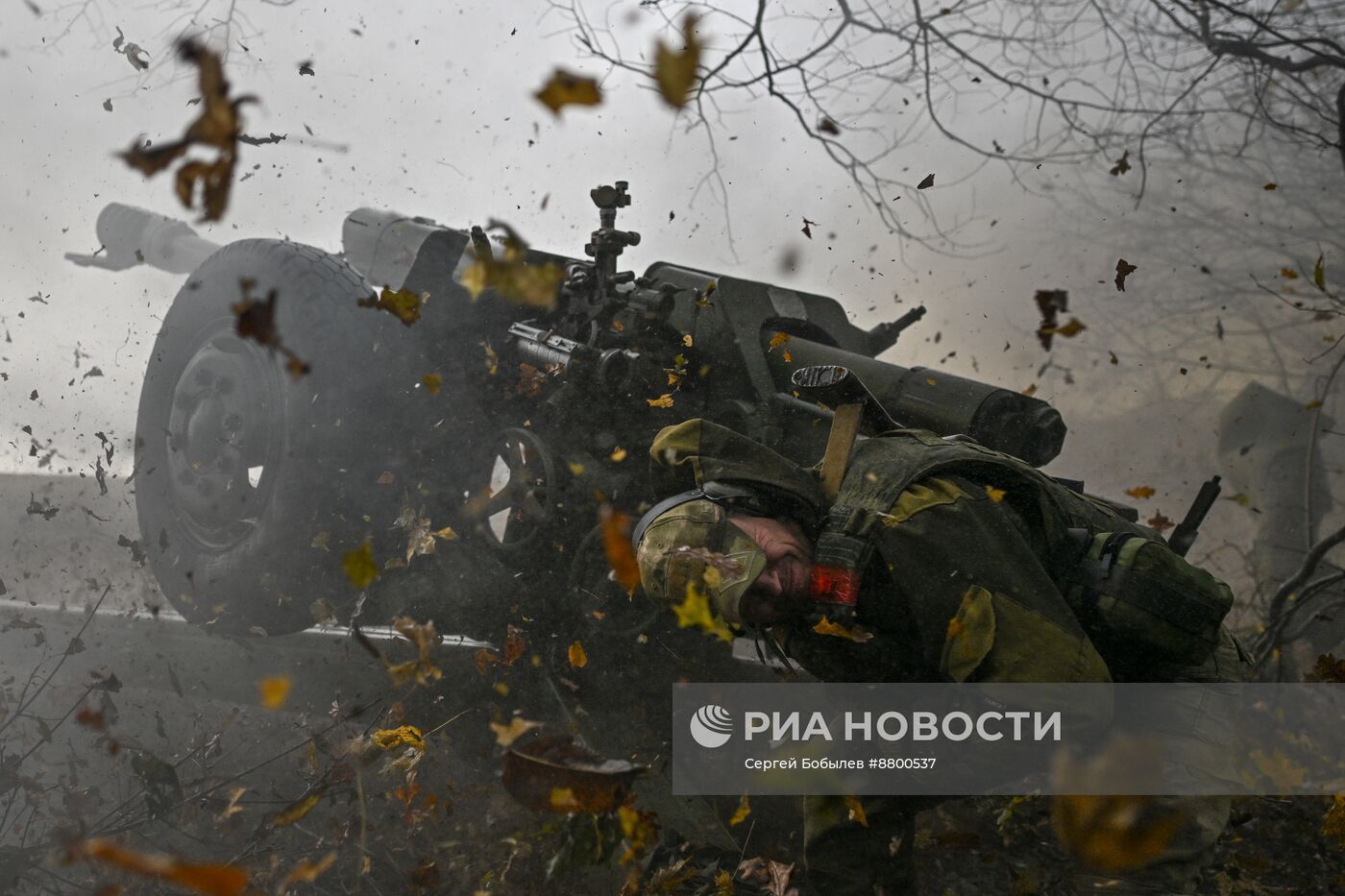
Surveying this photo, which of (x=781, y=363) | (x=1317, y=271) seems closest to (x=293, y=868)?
(x=781, y=363)

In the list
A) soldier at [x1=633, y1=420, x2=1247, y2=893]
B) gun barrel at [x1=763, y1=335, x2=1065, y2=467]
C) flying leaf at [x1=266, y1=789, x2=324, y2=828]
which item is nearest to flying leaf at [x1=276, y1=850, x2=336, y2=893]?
flying leaf at [x1=266, y1=789, x2=324, y2=828]

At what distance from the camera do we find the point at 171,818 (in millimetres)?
3141

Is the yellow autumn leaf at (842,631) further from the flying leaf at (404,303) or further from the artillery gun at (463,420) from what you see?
the flying leaf at (404,303)

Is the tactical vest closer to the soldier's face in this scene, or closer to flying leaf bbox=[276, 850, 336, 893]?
the soldier's face

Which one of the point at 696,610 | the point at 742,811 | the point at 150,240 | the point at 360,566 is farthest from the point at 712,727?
the point at 150,240

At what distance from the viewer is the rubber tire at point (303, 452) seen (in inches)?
132

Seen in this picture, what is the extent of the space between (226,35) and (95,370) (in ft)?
6.69

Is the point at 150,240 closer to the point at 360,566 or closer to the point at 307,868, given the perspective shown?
the point at 360,566

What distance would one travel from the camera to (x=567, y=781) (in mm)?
2059

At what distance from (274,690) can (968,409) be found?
2.77 metres

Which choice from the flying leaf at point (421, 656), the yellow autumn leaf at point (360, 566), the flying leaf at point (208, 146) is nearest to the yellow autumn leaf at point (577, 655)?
the flying leaf at point (421, 656)

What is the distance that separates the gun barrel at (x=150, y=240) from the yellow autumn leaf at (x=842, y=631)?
4454 millimetres

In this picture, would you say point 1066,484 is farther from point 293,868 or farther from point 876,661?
point 293,868

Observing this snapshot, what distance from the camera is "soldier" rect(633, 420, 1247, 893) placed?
1.87m
